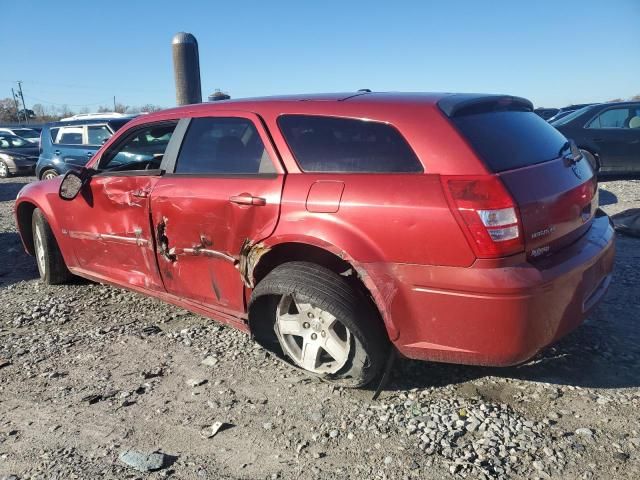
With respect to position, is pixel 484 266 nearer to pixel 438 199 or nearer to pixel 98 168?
pixel 438 199

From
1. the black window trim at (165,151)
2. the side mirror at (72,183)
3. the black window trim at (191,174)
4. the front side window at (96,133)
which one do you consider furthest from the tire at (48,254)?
the front side window at (96,133)

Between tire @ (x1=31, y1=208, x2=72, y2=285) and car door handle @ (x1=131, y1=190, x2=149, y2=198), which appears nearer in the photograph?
car door handle @ (x1=131, y1=190, x2=149, y2=198)

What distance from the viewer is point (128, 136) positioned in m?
4.14

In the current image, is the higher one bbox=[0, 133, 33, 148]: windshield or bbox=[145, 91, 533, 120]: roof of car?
bbox=[145, 91, 533, 120]: roof of car

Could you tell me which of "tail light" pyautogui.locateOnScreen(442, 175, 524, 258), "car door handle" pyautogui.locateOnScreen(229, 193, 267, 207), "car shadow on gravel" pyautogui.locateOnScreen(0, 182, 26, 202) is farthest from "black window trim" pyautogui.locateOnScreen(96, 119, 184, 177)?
"car shadow on gravel" pyautogui.locateOnScreen(0, 182, 26, 202)

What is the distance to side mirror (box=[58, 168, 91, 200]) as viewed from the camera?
13.6ft

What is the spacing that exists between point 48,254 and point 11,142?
14747mm

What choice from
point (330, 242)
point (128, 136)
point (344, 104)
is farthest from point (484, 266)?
point (128, 136)

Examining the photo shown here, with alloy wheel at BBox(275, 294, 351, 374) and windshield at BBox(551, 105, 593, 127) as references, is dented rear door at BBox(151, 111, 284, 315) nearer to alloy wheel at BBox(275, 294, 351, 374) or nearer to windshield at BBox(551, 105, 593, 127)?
alloy wheel at BBox(275, 294, 351, 374)

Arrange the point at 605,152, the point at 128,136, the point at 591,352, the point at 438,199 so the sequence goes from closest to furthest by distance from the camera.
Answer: the point at 438,199, the point at 591,352, the point at 128,136, the point at 605,152

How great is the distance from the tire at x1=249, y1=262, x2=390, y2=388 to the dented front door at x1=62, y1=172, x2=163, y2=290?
1122 mm

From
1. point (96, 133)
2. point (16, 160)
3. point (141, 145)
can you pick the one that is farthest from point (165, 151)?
point (16, 160)

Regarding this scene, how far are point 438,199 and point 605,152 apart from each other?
8.03 meters

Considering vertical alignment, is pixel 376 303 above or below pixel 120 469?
above
